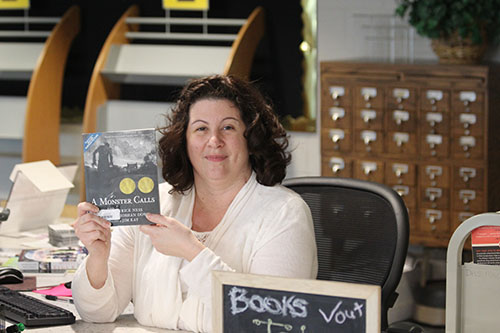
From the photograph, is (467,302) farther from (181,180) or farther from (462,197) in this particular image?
(462,197)

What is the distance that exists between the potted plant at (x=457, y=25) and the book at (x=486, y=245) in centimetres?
260

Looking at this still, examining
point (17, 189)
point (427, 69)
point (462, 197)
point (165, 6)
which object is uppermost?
A: point (165, 6)

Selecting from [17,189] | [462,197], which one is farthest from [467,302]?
[462,197]

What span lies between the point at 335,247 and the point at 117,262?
716 mm

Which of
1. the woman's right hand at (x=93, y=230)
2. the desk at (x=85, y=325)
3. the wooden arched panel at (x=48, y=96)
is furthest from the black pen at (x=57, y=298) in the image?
the wooden arched panel at (x=48, y=96)

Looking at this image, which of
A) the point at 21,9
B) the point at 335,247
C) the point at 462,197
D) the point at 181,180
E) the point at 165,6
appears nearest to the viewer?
the point at 181,180

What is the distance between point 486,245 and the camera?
1.87 metres

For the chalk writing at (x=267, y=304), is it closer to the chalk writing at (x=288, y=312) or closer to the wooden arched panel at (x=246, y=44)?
the chalk writing at (x=288, y=312)

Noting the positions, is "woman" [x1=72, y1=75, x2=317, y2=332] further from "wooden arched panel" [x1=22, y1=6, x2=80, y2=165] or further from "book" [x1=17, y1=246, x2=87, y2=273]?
"wooden arched panel" [x1=22, y1=6, x2=80, y2=165]

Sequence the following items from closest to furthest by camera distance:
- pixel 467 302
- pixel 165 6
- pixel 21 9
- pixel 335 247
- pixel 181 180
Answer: pixel 467 302
pixel 181 180
pixel 335 247
pixel 165 6
pixel 21 9

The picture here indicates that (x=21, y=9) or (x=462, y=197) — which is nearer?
(x=462, y=197)

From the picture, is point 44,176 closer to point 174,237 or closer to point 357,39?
point 174,237

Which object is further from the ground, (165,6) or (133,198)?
(165,6)

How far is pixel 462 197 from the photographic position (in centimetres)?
435
